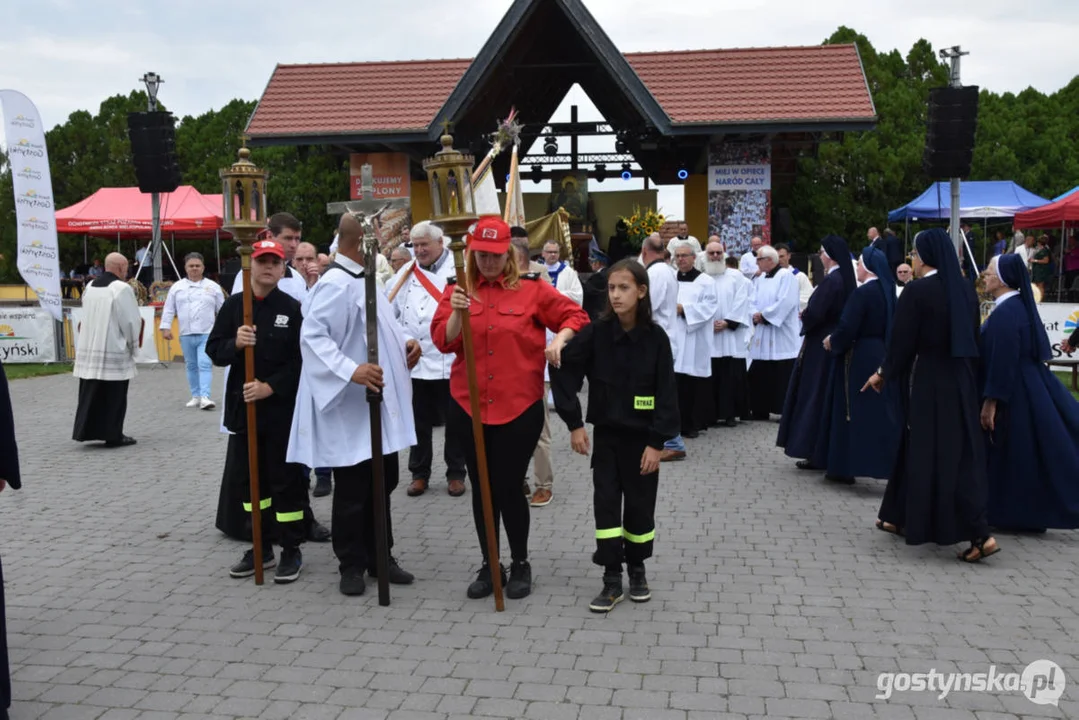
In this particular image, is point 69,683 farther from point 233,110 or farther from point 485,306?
point 233,110

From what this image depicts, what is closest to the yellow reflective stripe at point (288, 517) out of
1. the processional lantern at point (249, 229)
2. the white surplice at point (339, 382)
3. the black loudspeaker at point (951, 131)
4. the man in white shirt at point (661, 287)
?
the processional lantern at point (249, 229)

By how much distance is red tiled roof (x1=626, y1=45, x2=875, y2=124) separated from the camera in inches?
729

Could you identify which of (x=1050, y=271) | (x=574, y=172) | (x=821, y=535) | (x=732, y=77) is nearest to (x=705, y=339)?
(x=821, y=535)

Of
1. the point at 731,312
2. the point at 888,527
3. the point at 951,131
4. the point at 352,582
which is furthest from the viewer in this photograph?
the point at 951,131

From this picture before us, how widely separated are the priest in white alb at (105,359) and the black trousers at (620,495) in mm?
6830

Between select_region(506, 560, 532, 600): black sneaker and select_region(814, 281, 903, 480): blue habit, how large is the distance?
3.64 meters

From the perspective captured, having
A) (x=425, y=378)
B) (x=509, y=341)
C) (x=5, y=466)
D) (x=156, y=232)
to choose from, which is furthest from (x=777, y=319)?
(x=156, y=232)

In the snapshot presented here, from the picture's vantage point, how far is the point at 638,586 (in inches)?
211

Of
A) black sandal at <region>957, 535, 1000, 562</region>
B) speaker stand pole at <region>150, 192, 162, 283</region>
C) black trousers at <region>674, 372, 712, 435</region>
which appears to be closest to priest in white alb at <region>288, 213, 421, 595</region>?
black sandal at <region>957, 535, 1000, 562</region>

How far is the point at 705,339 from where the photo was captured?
1068 centimetres

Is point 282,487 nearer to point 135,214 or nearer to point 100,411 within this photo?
point 100,411

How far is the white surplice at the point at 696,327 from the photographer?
34.3ft

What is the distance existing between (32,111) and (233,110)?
1326 inches

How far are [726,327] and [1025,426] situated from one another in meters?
4.78
